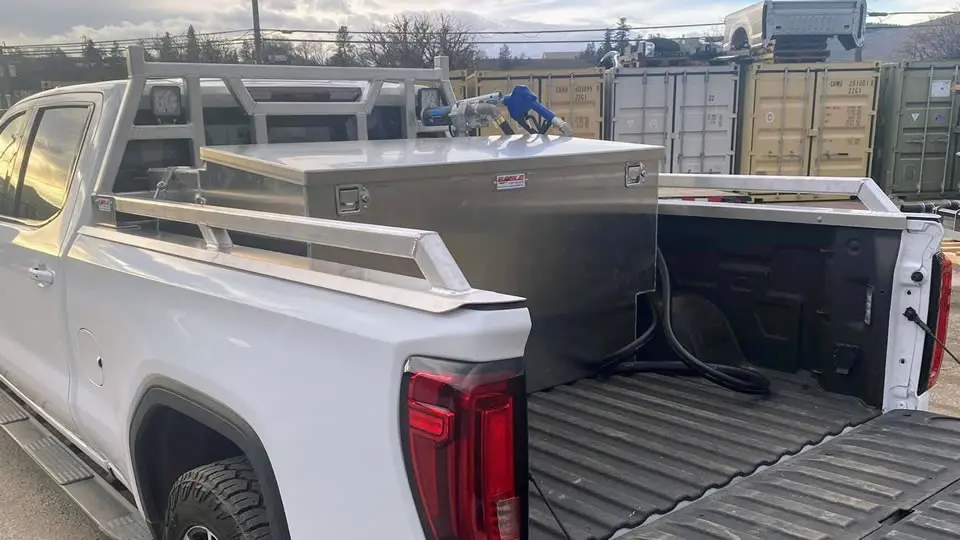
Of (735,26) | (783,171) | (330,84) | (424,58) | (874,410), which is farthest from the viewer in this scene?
(424,58)

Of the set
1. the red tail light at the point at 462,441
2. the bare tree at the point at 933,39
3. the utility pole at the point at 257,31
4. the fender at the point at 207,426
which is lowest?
the fender at the point at 207,426

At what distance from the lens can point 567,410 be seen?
3.03m

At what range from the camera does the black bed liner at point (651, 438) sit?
2.29 meters

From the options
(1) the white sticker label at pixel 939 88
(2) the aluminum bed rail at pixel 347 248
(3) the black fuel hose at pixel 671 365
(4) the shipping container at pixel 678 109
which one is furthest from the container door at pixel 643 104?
(2) the aluminum bed rail at pixel 347 248

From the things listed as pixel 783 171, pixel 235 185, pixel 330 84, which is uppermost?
pixel 330 84

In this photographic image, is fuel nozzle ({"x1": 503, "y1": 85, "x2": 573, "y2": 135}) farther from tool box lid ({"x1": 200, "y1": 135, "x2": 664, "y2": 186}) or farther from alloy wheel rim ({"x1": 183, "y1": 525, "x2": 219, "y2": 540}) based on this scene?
alloy wheel rim ({"x1": 183, "y1": 525, "x2": 219, "y2": 540})

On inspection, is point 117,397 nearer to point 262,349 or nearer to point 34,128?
point 262,349

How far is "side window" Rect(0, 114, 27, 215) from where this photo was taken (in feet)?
12.8

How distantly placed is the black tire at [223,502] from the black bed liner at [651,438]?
2.44 ft

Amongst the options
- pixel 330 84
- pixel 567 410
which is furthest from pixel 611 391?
pixel 330 84

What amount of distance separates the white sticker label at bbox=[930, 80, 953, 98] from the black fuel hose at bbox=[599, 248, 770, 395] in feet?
45.6

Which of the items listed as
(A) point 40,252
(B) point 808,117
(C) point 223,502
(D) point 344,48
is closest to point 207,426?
(C) point 223,502

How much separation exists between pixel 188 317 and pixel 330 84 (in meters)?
2.01

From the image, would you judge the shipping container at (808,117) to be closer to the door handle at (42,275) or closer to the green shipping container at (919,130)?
the green shipping container at (919,130)
